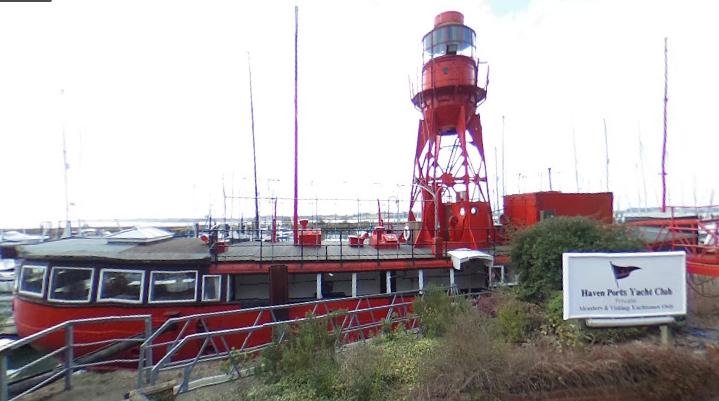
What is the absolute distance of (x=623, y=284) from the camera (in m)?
5.77

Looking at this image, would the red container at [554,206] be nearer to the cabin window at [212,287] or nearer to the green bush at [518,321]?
the green bush at [518,321]

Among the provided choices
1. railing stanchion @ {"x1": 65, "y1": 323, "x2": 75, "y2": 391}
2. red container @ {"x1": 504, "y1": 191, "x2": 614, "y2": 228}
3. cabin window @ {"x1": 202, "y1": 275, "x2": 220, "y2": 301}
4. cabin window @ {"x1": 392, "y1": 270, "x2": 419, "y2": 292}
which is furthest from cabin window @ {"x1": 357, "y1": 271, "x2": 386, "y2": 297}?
railing stanchion @ {"x1": 65, "y1": 323, "x2": 75, "y2": 391}

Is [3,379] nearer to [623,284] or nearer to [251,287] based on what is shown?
[251,287]

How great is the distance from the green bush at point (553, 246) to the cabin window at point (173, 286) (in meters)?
7.97

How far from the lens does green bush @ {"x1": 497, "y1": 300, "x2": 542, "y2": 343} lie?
251 inches

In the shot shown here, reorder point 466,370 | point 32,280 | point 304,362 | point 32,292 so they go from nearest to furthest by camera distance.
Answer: point 466,370 → point 304,362 → point 32,292 → point 32,280

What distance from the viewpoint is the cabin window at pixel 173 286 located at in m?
9.62

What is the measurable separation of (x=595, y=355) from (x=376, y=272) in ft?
24.4

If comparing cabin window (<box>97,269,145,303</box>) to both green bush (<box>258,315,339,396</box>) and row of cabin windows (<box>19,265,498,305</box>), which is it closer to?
row of cabin windows (<box>19,265,498,305</box>)

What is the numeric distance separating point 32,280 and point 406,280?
408 inches

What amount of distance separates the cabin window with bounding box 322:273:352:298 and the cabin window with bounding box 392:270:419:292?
1451mm

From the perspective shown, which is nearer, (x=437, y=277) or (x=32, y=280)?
(x=32, y=280)

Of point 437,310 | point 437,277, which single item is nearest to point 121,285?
point 437,310

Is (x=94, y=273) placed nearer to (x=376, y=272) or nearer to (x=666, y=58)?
(x=376, y=272)
